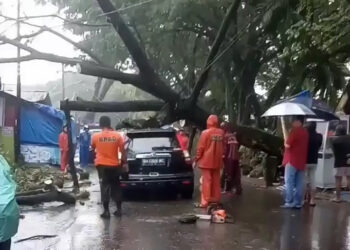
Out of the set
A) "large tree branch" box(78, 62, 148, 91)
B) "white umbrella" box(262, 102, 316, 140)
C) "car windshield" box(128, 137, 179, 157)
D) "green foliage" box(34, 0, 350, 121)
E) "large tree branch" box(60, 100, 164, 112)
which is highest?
"green foliage" box(34, 0, 350, 121)

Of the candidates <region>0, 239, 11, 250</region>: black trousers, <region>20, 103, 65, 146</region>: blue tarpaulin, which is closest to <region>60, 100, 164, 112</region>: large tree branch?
<region>20, 103, 65, 146</region>: blue tarpaulin

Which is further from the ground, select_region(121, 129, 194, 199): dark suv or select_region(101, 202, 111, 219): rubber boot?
select_region(121, 129, 194, 199): dark suv

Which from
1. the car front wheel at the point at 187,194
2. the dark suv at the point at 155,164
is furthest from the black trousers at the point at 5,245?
the car front wheel at the point at 187,194

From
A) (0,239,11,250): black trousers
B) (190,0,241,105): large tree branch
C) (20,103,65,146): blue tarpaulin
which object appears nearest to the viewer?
(0,239,11,250): black trousers

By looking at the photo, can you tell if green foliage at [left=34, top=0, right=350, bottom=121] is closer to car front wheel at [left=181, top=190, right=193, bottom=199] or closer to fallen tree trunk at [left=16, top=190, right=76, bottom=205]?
car front wheel at [left=181, top=190, right=193, bottom=199]

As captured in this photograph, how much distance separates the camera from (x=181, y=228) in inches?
424

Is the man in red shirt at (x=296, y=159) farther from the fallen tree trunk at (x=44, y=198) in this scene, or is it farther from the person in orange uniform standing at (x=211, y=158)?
the fallen tree trunk at (x=44, y=198)

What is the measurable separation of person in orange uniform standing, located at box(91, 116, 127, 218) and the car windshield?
8.80ft

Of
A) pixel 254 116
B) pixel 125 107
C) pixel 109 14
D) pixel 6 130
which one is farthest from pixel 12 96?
pixel 254 116

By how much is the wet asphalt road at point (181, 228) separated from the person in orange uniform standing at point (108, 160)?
0.51 m

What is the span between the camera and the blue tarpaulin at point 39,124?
81.3 ft

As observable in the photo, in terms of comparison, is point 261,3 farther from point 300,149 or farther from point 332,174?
point 300,149

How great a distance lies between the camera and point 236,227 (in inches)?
428

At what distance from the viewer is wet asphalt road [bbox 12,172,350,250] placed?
9375 millimetres
